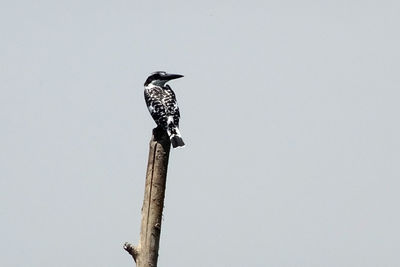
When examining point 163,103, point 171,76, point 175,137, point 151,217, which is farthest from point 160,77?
point 151,217

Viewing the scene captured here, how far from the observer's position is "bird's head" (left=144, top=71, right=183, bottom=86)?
1492 cm

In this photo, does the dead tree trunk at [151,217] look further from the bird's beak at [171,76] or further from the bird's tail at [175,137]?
the bird's beak at [171,76]

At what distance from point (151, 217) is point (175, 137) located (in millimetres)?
1889

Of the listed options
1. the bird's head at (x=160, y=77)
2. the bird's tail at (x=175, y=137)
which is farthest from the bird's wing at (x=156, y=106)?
the bird's tail at (x=175, y=137)

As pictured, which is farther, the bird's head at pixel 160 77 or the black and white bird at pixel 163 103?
the bird's head at pixel 160 77

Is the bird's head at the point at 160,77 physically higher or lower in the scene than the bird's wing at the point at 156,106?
higher

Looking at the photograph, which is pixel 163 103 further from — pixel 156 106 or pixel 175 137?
pixel 175 137

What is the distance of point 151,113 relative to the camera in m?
13.8

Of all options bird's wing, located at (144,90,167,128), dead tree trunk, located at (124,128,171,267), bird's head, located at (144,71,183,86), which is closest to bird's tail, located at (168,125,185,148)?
bird's wing, located at (144,90,167,128)

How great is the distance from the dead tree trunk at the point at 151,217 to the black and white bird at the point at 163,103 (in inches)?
53.2

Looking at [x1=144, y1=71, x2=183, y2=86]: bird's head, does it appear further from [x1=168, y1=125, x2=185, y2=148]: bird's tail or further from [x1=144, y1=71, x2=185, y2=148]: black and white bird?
[x1=168, y1=125, x2=185, y2=148]: bird's tail

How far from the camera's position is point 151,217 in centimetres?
974

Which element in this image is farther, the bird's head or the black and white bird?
the bird's head

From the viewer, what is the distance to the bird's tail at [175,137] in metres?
11.0
